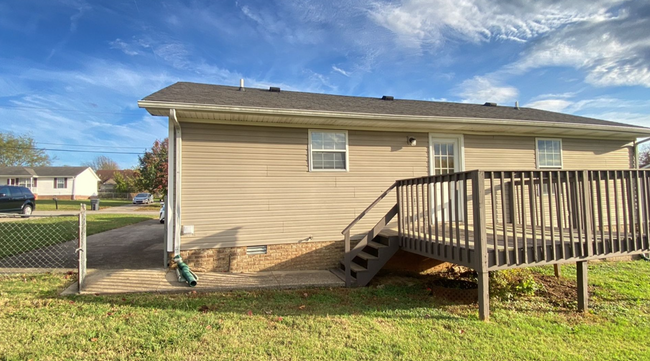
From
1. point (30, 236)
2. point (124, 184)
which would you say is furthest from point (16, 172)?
point (30, 236)

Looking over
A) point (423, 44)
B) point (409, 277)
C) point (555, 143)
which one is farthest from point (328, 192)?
point (423, 44)

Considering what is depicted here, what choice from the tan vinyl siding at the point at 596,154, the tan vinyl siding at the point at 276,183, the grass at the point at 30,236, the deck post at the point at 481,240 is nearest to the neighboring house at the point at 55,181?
the grass at the point at 30,236

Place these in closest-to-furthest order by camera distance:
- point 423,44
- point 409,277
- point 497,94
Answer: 1. point 409,277
2. point 423,44
3. point 497,94

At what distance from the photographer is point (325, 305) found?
401 cm

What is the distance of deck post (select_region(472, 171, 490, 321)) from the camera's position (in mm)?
3643

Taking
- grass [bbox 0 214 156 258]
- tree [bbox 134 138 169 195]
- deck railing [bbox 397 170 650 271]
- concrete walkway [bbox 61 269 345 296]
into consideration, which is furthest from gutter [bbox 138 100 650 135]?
tree [bbox 134 138 169 195]

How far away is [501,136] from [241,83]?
20.4ft

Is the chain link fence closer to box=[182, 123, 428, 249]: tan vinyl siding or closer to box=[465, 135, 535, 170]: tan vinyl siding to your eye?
box=[182, 123, 428, 249]: tan vinyl siding

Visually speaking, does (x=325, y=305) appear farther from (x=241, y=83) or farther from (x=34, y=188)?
(x=34, y=188)

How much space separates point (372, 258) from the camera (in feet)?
16.4

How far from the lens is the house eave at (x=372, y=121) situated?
4.95m

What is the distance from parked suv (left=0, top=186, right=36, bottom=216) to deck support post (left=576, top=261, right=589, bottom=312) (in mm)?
18719

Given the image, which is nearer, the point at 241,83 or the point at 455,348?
the point at 455,348

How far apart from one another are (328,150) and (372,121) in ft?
3.28
